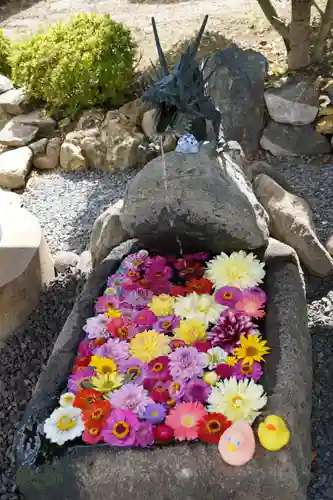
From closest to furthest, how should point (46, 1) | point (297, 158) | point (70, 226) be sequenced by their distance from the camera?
point (70, 226)
point (297, 158)
point (46, 1)

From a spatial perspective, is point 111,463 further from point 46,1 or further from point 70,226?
point 46,1

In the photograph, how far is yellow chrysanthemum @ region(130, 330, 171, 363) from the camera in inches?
113

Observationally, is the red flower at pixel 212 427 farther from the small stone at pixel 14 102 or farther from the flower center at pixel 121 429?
the small stone at pixel 14 102

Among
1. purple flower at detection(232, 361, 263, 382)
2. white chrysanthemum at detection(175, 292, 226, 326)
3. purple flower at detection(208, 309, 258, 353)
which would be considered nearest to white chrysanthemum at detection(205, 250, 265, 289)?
white chrysanthemum at detection(175, 292, 226, 326)

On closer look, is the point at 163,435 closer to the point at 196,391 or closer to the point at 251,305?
the point at 196,391

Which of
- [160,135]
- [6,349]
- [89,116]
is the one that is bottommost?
[6,349]

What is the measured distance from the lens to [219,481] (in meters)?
2.36

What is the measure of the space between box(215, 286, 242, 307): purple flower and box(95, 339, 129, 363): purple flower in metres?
0.53

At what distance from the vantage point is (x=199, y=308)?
306 cm

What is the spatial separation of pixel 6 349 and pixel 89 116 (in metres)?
2.84

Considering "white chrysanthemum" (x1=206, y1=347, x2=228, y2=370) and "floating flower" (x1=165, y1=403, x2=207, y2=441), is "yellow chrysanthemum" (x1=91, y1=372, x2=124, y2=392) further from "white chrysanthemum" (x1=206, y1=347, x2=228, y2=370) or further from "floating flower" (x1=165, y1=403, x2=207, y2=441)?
"white chrysanthemum" (x1=206, y1=347, x2=228, y2=370)

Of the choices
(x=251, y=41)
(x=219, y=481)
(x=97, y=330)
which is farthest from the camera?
(x=251, y=41)

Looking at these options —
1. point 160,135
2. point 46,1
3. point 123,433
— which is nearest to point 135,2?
point 46,1

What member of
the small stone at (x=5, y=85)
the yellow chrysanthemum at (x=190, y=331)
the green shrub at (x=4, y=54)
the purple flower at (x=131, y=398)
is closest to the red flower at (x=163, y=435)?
the purple flower at (x=131, y=398)
